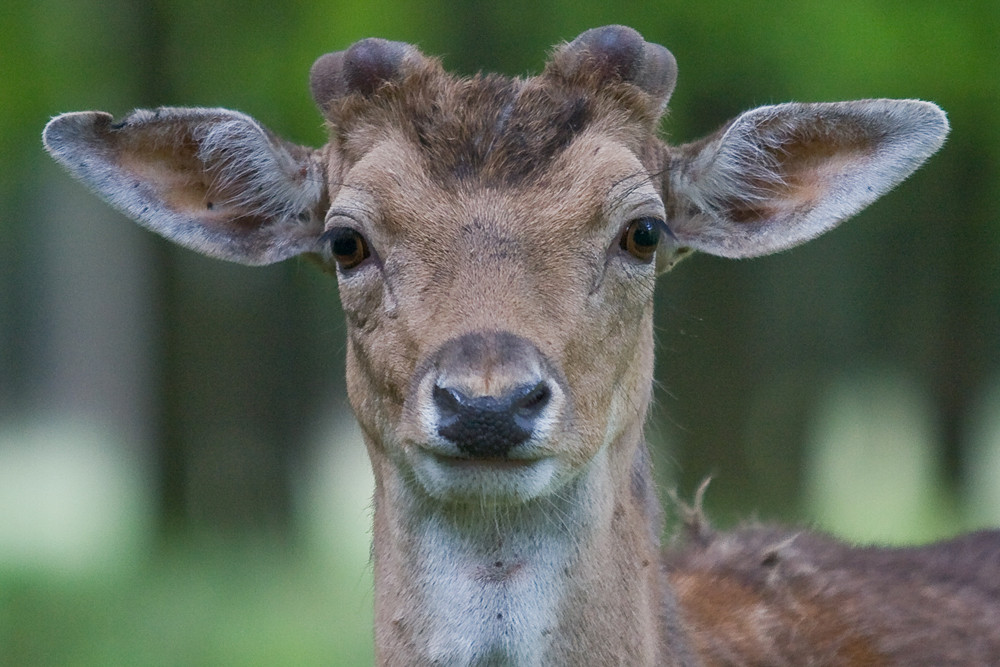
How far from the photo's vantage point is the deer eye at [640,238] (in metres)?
4.42

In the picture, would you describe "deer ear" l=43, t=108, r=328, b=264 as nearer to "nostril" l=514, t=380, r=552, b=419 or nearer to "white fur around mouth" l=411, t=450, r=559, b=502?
"white fur around mouth" l=411, t=450, r=559, b=502

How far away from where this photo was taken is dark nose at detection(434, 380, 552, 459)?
364 centimetres

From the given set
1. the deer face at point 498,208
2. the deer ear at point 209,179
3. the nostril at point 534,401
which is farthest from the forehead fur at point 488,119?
the nostril at point 534,401

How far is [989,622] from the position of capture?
539cm

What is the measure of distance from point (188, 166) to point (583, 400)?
1.75 meters

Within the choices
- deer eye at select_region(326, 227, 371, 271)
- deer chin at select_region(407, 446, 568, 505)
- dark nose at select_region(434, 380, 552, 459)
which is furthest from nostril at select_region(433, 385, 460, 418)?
deer eye at select_region(326, 227, 371, 271)

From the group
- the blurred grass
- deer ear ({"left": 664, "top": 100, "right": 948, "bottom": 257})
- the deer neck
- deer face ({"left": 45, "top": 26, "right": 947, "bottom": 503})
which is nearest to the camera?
deer face ({"left": 45, "top": 26, "right": 947, "bottom": 503})

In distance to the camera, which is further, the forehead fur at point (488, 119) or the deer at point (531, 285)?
the forehead fur at point (488, 119)

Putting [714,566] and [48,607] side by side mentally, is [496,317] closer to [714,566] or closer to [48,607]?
[714,566]

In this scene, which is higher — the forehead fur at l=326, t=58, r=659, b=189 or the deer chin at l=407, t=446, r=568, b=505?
the forehead fur at l=326, t=58, r=659, b=189

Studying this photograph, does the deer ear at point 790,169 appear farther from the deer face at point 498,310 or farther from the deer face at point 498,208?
the deer face at point 498,310

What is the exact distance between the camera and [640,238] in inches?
175

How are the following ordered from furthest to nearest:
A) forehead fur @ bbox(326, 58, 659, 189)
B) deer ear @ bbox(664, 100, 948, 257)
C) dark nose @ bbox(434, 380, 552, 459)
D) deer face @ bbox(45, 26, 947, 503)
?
deer ear @ bbox(664, 100, 948, 257)
forehead fur @ bbox(326, 58, 659, 189)
deer face @ bbox(45, 26, 947, 503)
dark nose @ bbox(434, 380, 552, 459)

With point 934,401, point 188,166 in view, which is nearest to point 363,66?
point 188,166
